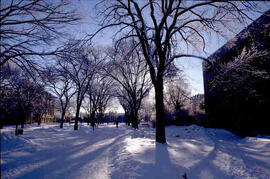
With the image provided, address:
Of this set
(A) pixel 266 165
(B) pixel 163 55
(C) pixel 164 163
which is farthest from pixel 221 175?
(B) pixel 163 55

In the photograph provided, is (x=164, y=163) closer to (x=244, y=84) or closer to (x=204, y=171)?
(x=204, y=171)

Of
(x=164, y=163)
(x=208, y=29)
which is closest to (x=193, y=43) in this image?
(x=208, y=29)

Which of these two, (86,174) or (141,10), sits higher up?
(141,10)

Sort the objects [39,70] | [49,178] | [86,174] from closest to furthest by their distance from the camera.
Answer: [49,178]
[86,174]
[39,70]

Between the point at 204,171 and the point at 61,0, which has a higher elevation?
the point at 61,0

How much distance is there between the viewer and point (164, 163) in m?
4.45

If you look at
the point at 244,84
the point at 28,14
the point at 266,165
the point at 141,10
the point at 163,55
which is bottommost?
the point at 266,165

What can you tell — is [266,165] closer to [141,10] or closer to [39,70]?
[141,10]

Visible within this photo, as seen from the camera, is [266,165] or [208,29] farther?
[208,29]

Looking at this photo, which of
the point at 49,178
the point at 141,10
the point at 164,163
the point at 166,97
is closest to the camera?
the point at 49,178

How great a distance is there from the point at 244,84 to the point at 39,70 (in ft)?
49.8

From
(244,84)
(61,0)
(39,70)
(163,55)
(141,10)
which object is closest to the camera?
(61,0)

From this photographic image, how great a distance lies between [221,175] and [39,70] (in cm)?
898

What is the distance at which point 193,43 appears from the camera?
31.2 feet
